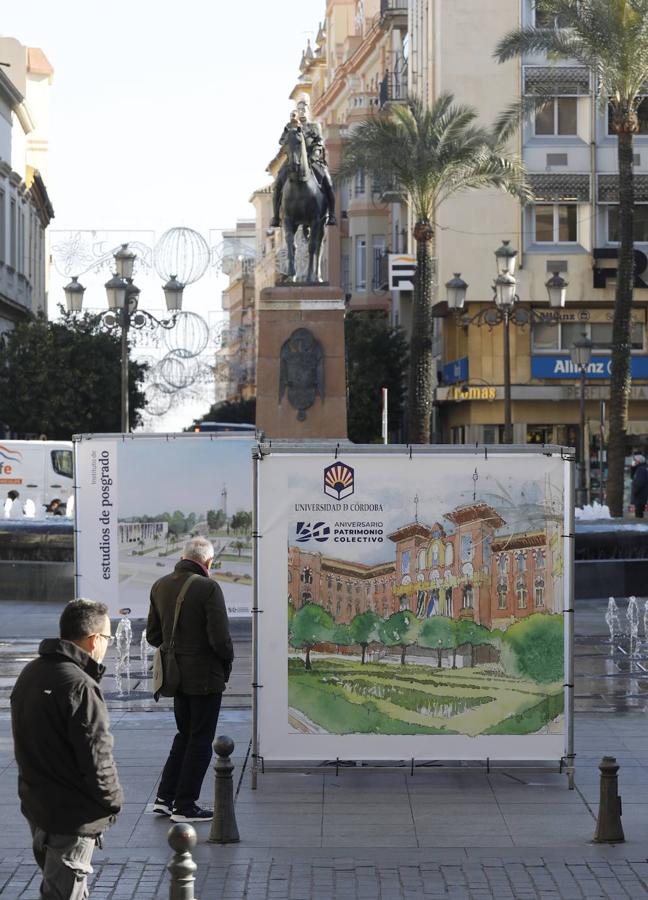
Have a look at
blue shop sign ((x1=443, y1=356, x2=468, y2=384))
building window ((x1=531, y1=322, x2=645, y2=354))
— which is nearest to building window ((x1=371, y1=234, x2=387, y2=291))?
blue shop sign ((x1=443, y1=356, x2=468, y2=384))

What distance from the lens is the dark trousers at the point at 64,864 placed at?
241 inches

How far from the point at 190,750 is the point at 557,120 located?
4758 centimetres

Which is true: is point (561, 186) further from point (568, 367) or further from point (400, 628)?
point (400, 628)

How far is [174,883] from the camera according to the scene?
6211 millimetres

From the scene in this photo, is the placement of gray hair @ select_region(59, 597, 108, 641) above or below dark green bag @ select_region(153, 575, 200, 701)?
above

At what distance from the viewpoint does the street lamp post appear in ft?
132

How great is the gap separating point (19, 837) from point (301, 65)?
92.6m

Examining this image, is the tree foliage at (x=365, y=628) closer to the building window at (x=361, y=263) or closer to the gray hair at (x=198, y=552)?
the gray hair at (x=198, y=552)

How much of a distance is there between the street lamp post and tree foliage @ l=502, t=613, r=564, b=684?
98.9 ft

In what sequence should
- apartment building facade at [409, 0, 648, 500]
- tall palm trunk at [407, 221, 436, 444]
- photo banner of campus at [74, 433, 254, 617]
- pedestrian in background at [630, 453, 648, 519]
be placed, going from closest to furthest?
photo banner of campus at [74, 433, 254, 617], pedestrian in background at [630, 453, 648, 519], tall palm trunk at [407, 221, 436, 444], apartment building facade at [409, 0, 648, 500]

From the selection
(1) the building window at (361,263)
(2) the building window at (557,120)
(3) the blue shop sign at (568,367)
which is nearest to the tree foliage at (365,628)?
(3) the blue shop sign at (568,367)

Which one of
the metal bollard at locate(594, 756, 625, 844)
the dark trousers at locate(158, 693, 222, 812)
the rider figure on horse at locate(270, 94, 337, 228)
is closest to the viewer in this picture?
the metal bollard at locate(594, 756, 625, 844)

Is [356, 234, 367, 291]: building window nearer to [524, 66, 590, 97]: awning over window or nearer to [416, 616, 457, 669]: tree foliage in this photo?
[524, 66, 590, 97]: awning over window

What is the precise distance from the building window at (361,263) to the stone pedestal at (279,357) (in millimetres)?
43551
